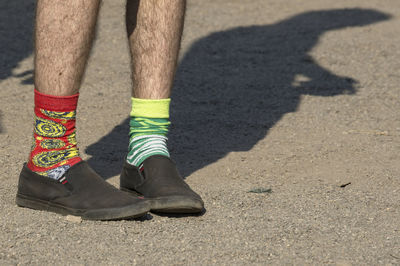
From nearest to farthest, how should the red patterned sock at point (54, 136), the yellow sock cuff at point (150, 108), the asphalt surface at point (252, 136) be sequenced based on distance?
the asphalt surface at point (252, 136) < the red patterned sock at point (54, 136) < the yellow sock cuff at point (150, 108)

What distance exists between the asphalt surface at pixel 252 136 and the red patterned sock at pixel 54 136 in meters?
0.16

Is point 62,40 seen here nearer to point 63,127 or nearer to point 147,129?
point 63,127

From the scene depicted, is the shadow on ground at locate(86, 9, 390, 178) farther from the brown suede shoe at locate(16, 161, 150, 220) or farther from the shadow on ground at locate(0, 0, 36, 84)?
the shadow on ground at locate(0, 0, 36, 84)

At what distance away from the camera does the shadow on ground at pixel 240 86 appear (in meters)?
3.46

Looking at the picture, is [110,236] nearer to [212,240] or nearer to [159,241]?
[159,241]

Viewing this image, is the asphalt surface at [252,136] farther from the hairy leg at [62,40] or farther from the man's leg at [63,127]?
the hairy leg at [62,40]

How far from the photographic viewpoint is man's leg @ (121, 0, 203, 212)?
2600 millimetres

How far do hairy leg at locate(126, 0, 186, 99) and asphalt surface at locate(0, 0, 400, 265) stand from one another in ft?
1.47

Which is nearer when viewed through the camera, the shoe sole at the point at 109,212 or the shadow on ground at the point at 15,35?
the shoe sole at the point at 109,212

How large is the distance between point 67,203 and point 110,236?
0.77 ft

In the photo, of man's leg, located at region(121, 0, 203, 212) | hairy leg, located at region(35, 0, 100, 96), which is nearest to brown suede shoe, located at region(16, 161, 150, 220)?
man's leg, located at region(121, 0, 203, 212)

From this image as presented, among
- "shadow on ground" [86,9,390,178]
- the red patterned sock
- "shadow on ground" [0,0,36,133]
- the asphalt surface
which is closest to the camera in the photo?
the asphalt surface

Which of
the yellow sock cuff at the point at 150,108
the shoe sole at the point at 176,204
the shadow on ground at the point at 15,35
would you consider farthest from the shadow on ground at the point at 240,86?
the shadow on ground at the point at 15,35

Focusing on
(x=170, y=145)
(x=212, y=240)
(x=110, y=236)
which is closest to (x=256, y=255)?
(x=212, y=240)
